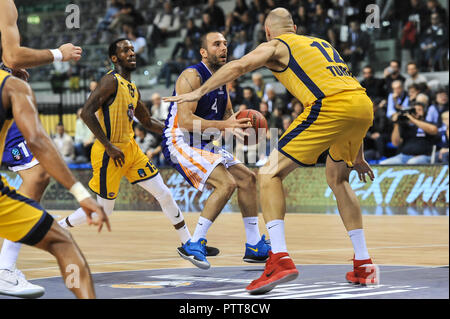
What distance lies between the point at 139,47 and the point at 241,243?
12720mm

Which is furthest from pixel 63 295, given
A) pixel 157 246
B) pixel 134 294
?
pixel 157 246

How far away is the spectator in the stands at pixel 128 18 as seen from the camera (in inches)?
858

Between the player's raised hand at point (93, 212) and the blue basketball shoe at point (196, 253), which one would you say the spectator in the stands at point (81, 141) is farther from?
the player's raised hand at point (93, 212)

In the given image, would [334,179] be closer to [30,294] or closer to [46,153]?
[30,294]

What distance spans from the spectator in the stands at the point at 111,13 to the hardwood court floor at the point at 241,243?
10.9 meters

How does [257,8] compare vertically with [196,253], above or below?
above

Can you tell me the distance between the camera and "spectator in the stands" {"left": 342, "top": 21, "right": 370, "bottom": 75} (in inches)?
664

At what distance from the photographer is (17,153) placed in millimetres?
6250

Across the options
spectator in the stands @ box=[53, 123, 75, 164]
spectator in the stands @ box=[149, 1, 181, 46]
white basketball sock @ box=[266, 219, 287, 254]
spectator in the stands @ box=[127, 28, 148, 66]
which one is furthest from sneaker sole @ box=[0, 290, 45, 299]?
spectator in the stands @ box=[149, 1, 181, 46]

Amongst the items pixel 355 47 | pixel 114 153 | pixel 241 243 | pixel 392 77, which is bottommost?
pixel 241 243

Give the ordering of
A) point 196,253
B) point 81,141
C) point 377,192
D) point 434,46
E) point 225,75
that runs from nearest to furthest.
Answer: point 225,75 < point 196,253 < point 377,192 < point 434,46 < point 81,141

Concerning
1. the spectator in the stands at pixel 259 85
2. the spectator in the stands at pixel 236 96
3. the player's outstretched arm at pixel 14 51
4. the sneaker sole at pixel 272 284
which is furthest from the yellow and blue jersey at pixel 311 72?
the spectator in the stands at pixel 259 85

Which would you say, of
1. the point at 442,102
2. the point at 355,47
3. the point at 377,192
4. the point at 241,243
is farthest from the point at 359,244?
the point at 355,47

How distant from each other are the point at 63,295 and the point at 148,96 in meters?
15.0
